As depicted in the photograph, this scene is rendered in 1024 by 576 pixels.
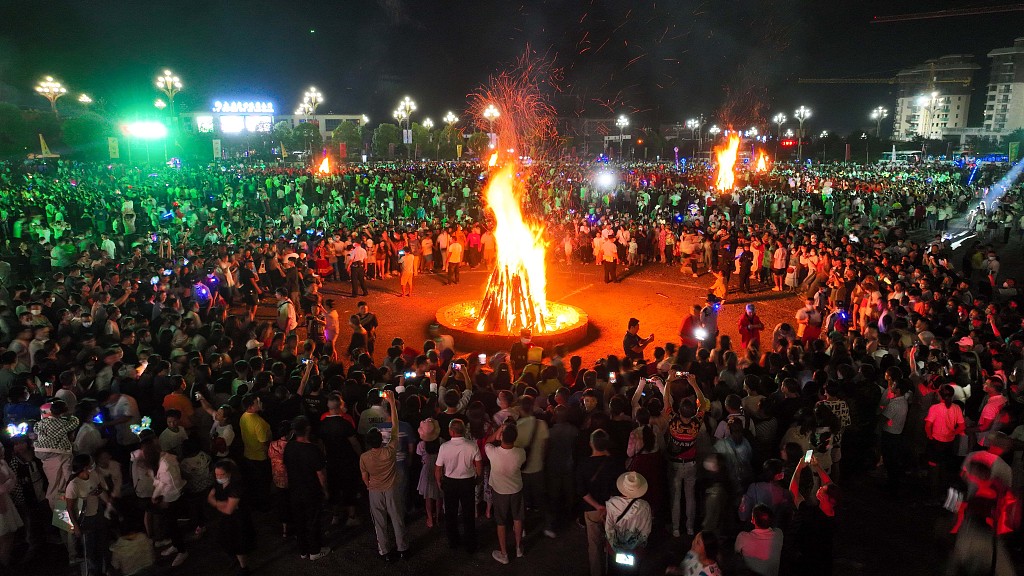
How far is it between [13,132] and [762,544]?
64.7 m

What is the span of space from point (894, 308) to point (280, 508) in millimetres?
10402

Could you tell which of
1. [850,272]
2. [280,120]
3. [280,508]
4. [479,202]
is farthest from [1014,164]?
[280,120]

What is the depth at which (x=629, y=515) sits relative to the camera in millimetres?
5152

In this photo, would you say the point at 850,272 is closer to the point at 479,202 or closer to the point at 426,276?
the point at 426,276

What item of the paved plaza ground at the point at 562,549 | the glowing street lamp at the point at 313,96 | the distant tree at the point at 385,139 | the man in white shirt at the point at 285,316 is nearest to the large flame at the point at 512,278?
the man in white shirt at the point at 285,316

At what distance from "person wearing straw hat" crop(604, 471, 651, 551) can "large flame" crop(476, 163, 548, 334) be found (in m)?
7.94

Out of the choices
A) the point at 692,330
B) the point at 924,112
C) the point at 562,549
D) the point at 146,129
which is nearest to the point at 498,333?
the point at 692,330

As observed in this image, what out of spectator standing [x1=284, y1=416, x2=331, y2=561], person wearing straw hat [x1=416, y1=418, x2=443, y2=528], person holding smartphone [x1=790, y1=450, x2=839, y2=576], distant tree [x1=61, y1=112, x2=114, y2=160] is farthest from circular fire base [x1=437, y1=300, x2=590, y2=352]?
distant tree [x1=61, y1=112, x2=114, y2=160]

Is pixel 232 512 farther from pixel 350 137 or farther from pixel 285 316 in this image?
pixel 350 137

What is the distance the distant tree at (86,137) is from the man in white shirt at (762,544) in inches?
2532

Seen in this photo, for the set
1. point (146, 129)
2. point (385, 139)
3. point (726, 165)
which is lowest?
point (726, 165)

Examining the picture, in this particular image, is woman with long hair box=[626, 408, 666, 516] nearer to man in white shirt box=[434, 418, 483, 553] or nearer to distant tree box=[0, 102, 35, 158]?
man in white shirt box=[434, 418, 483, 553]

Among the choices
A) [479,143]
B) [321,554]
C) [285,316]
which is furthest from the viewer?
[479,143]

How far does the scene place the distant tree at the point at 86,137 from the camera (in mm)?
55094
